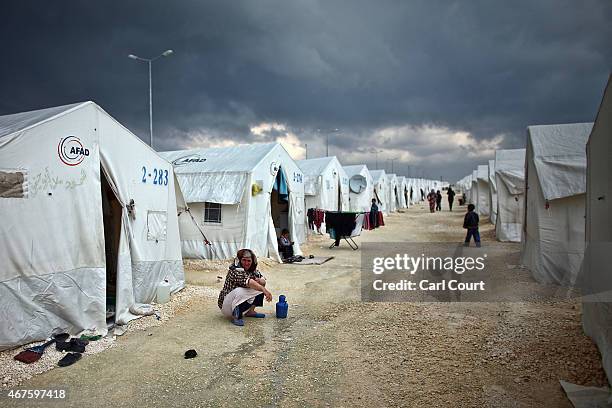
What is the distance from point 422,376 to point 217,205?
8.04 meters

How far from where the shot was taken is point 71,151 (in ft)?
17.0

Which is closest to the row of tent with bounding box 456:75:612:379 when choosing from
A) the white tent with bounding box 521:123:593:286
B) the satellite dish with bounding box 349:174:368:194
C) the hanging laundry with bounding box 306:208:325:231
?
the white tent with bounding box 521:123:593:286

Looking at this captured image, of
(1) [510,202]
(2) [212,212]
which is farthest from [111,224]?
(1) [510,202]

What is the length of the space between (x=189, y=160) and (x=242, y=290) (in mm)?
7937

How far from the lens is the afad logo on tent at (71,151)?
199 inches

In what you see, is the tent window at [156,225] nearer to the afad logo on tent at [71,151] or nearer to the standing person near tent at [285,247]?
the afad logo on tent at [71,151]

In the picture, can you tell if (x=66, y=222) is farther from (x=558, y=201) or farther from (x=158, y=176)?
(x=558, y=201)

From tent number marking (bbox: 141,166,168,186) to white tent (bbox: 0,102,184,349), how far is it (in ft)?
0.11

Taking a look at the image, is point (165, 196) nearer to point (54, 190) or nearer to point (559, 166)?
point (54, 190)

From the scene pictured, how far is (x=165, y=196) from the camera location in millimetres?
7320

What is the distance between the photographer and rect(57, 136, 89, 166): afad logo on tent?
5.05 meters

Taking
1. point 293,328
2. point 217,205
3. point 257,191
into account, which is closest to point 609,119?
point 293,328

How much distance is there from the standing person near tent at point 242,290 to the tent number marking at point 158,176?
7.73 ft

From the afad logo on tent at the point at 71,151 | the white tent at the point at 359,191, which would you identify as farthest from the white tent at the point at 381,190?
the afad logo on tent at the point at 71,151
